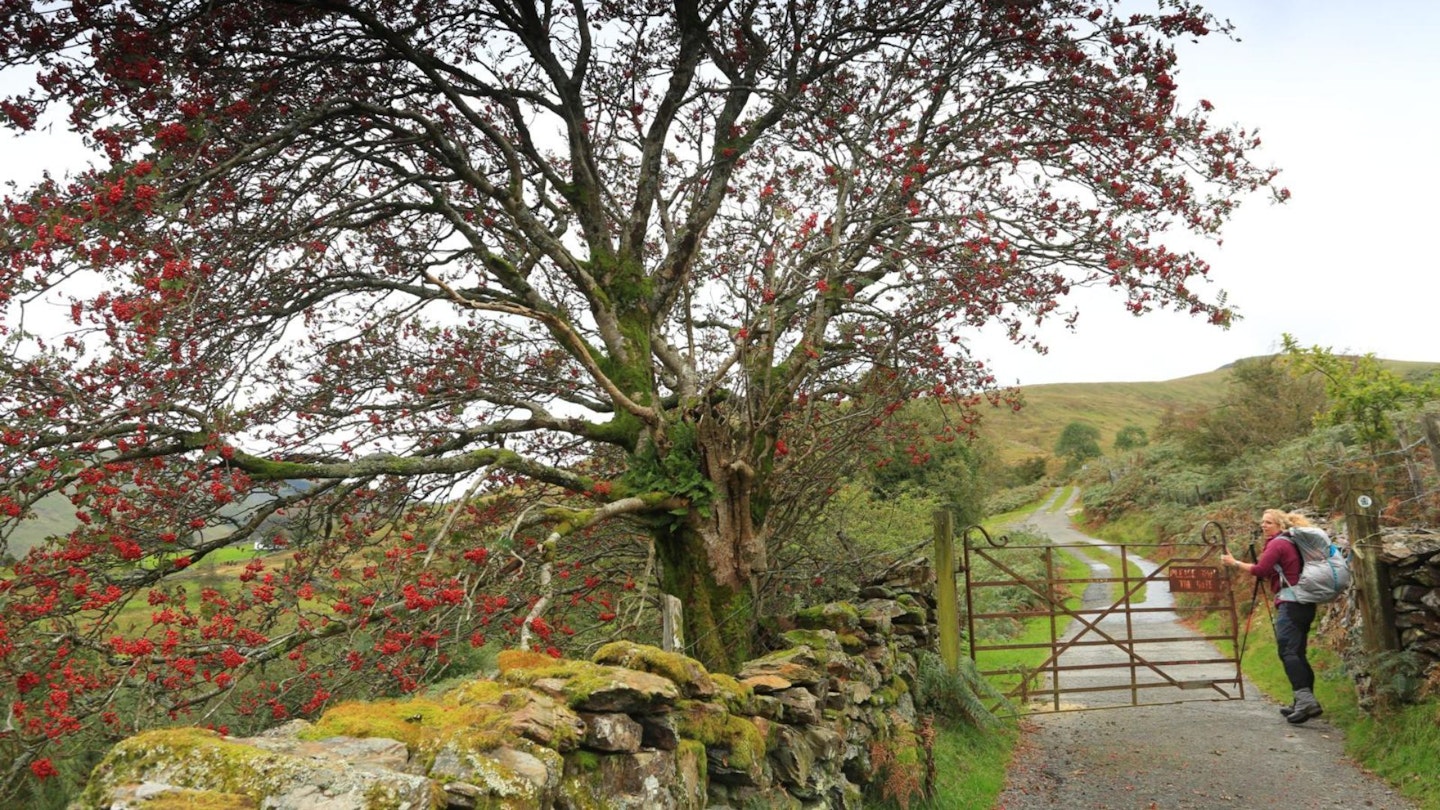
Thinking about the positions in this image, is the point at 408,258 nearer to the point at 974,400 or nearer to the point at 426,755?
the point at 974,400

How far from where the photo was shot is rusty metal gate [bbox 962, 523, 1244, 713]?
36.2ft

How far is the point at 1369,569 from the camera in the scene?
883cm

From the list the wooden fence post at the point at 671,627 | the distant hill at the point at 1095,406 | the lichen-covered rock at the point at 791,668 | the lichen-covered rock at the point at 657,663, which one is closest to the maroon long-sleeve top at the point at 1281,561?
the lichen-covered rock at the point at 791,668

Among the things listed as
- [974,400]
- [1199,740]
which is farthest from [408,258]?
[1199,740]

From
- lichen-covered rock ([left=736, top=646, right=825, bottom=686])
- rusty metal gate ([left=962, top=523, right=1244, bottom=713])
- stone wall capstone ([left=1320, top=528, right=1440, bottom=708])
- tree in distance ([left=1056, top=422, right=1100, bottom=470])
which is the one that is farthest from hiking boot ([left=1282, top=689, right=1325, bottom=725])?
tree in distance ([left=1056, top=422, right=1100, bottom=470])

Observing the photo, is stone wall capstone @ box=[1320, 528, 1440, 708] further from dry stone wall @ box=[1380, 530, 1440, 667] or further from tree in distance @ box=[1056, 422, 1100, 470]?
tree in distance @ box=[1056, 422, 1100, 470]

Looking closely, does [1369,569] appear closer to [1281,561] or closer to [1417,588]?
[1417,588]

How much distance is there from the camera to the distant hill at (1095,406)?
110688 mm

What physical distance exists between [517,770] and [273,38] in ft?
23.2

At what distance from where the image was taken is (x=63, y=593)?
17.0 ft

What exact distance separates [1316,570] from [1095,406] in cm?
14579

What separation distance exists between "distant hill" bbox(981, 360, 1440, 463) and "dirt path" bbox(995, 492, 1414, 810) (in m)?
82.1

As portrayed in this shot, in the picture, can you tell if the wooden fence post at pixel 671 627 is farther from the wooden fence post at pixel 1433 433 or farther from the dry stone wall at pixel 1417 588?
the wooden fence post at pixel 1433 433

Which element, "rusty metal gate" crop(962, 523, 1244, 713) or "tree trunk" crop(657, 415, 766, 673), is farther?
"rusty metal gate" crop(962, 523, 1244, 713)
